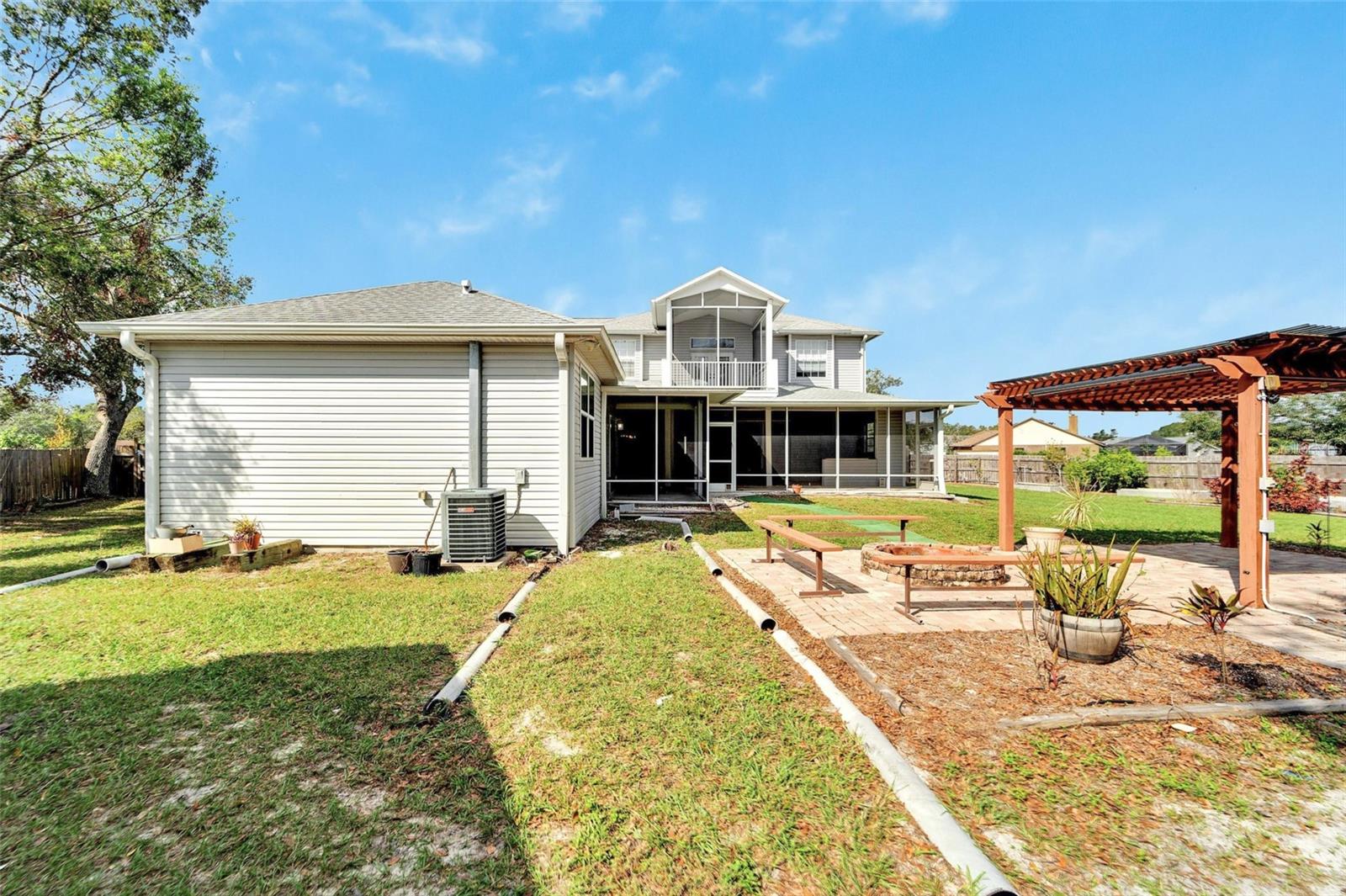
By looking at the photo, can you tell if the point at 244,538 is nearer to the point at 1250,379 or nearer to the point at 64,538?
the point at 64,538

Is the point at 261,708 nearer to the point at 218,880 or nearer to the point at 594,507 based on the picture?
the point at 218,880

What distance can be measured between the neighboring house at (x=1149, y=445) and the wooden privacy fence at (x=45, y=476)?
61300 millimetres

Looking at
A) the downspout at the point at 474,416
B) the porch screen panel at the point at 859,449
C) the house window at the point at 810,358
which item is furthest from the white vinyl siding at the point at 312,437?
the house window at the point at 810,358

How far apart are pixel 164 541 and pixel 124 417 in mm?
14017

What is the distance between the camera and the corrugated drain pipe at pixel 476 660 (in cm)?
300

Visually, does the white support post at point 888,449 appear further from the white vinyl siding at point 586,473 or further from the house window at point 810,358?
the white vinyl siding at point 586,473

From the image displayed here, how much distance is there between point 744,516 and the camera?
1168 cm

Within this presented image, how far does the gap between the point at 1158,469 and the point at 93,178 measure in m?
36.0

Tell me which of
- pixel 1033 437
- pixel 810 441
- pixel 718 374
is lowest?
pixel 810 441

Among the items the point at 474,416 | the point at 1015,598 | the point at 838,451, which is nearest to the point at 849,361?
the point at 838,451

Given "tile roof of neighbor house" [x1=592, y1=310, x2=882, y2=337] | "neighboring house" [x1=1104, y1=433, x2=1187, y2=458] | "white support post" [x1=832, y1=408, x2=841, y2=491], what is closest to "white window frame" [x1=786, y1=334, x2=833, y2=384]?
"tile roof of neighbor house" [x1=592, y1=310, x2=882, y2=337]

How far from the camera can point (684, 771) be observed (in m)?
2.43

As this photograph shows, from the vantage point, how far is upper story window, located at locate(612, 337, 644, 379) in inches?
757

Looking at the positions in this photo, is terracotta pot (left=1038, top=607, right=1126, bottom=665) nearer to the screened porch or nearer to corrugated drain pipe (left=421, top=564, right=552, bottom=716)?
corrugated drain pipe (left=421, top=564, right=552, bottom=716)
